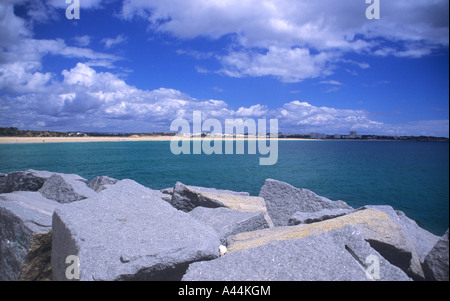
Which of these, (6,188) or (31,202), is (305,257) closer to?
(31,202)

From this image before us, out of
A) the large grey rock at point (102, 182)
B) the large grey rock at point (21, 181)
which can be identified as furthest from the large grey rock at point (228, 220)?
the large grey rock at point (21, 181)

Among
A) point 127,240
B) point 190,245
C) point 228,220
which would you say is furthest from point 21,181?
point 190,245

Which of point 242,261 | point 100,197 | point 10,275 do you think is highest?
point 100,197

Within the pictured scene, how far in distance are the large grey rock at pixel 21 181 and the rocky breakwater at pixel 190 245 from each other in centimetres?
288

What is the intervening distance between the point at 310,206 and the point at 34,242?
6.55m

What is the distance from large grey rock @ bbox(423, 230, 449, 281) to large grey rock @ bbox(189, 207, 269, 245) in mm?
3065

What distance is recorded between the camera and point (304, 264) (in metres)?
3.48

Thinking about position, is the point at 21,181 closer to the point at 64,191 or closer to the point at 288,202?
the point at 64,191

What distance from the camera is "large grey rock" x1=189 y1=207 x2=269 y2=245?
18.3ft

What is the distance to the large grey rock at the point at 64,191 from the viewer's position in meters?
7.22

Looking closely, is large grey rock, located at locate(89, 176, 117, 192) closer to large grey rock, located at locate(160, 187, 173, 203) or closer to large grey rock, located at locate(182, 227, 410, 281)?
large grey rock, located at locate(160, 187, 173, 203)

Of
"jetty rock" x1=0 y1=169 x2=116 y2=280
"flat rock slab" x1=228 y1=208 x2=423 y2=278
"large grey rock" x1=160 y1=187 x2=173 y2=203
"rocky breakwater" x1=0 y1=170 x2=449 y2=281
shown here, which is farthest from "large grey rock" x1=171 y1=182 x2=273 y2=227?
"jetty rock" x1=0 y1=169 x2=116 y2=280

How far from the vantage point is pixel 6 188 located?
8.70 m
